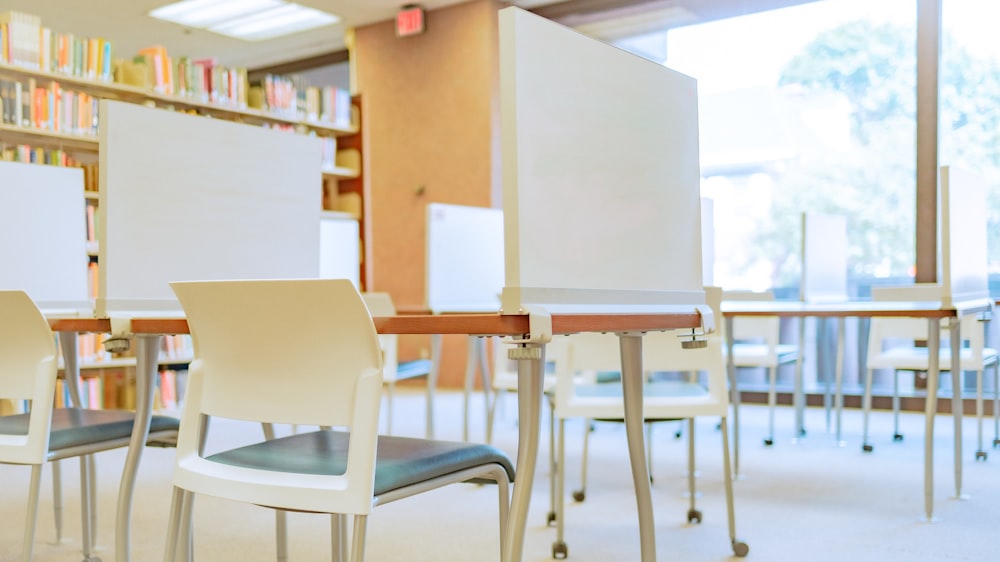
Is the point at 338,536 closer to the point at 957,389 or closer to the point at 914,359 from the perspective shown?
the point at 957,389

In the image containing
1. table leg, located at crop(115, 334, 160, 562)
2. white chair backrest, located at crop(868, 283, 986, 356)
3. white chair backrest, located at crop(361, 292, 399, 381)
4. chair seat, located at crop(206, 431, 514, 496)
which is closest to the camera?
chair seat, located at crop(206, 431, 514, 496)

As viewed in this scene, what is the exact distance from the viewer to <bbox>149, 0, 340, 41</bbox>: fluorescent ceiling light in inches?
257

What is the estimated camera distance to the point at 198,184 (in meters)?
2.17

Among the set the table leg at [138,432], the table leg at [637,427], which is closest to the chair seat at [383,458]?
the table leg at [637,427]

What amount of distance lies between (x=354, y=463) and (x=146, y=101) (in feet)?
14.3

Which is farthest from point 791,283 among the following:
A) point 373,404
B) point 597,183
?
point 373,404

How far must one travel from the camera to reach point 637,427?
5.34 ft

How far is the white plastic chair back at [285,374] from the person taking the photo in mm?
1164

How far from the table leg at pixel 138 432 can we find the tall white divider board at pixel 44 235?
0.94 metres

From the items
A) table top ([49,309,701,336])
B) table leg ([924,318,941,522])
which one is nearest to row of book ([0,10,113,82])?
table top ([49,309,701,336])

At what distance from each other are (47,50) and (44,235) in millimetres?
2326

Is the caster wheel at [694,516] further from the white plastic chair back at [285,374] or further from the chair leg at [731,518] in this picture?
the white plastic chair back at [285,374]

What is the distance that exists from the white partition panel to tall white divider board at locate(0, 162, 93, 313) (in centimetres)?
254

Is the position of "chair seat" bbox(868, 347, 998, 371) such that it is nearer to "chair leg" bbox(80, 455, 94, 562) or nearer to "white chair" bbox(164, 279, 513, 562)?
"white chair" bbox(164, 279, 513, 562)
